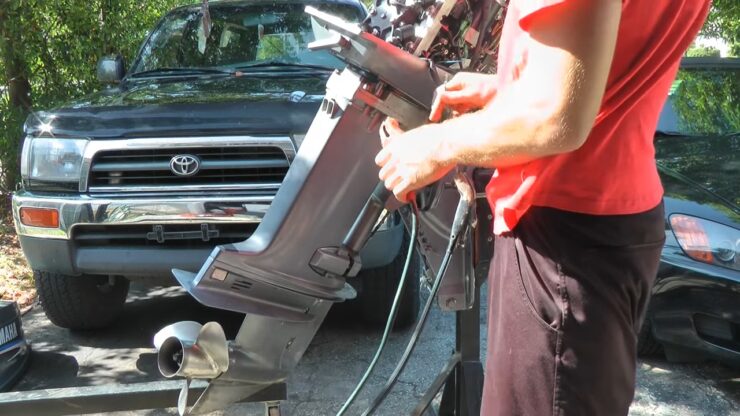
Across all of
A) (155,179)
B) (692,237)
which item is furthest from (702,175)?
(155,179)

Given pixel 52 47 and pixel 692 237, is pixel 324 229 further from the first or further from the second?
pixel 52 47

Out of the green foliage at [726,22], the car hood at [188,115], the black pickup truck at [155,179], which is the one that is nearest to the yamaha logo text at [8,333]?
the black pickup truck at [155,179]

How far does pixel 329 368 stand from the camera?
3678 millimetres

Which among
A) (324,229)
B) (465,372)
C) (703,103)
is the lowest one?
Answer: (465,372)

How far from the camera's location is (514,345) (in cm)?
142

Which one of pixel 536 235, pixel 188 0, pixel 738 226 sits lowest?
pixel 738 226

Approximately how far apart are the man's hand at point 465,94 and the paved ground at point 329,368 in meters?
1.97

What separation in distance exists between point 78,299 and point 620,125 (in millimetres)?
3388

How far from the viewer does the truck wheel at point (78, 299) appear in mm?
3830

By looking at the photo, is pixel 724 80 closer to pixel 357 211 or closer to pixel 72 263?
pixel 357 211

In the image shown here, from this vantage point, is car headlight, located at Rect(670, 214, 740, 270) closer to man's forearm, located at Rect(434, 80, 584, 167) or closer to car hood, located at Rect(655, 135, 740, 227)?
car hood, located at Rect(655, 135, 740, 227)

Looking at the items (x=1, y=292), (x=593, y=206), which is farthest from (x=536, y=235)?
(x=1, y=292)

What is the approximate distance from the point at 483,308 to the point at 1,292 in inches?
130

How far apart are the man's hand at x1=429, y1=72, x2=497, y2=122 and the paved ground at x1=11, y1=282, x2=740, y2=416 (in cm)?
197
